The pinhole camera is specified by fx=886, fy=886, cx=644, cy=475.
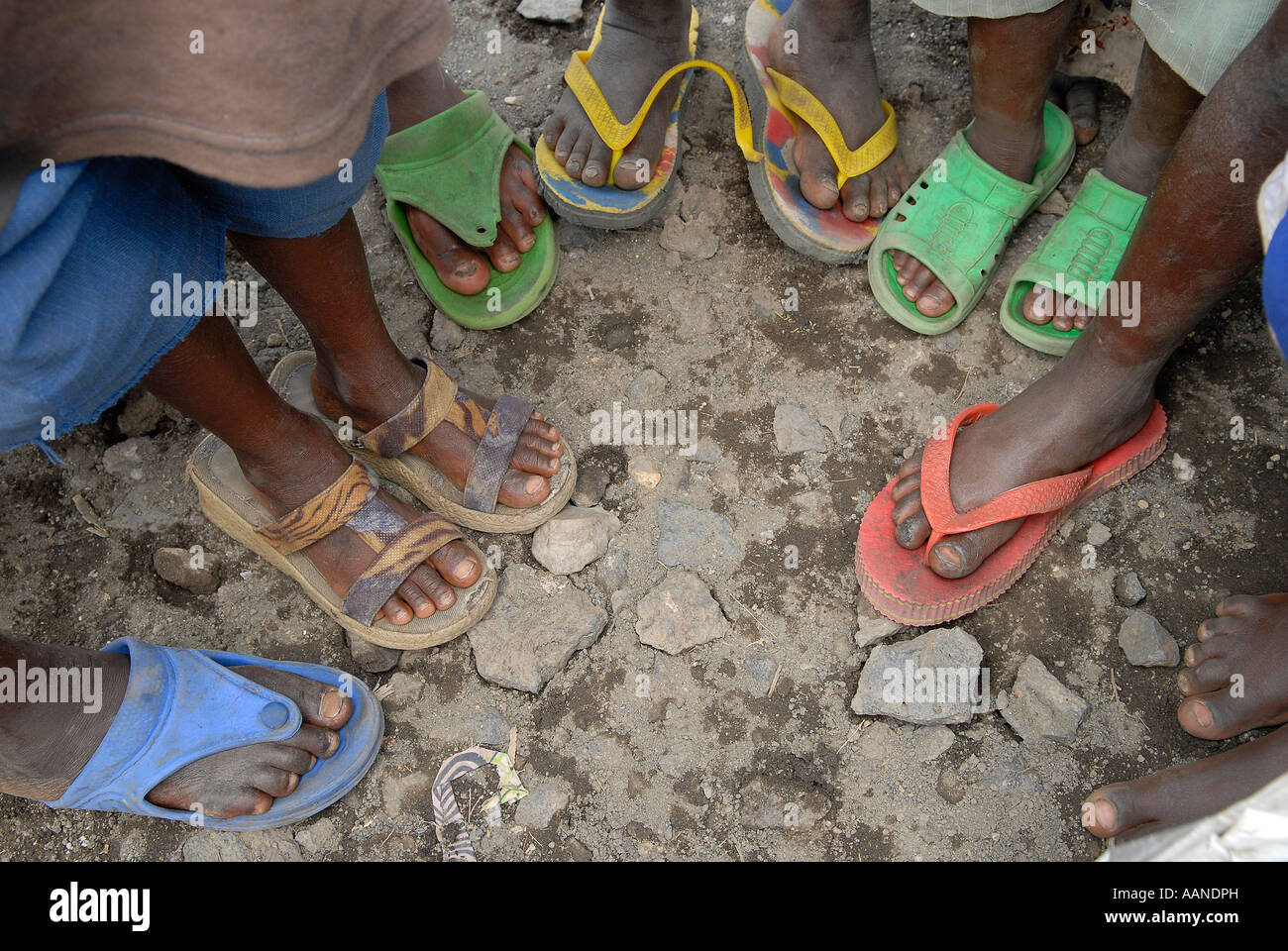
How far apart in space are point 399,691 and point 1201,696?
59.1 inches

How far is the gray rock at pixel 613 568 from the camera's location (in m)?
1.83

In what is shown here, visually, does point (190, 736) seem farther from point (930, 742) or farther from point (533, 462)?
point (930, 742)

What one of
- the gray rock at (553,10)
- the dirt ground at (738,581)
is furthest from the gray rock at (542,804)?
the gray rock at (553,10)

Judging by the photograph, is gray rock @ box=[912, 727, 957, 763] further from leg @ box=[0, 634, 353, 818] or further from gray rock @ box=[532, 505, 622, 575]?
leg @ box=[0, 634, 353, 818]

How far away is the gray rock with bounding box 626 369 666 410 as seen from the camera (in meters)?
2.02

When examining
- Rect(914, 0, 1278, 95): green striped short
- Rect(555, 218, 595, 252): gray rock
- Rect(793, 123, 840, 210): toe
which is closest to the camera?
Rect(914, 0, 1278, 95): green striped short

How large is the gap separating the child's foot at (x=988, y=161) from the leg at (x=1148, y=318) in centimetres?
35

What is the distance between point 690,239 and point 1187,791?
1546 mm

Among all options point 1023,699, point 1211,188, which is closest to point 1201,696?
point 1023,699

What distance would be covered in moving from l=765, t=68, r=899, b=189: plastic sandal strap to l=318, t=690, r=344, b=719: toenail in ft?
5.19

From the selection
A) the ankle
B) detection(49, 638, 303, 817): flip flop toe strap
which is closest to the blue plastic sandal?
detection(49, 638, 303, 817): flip flop toe strap

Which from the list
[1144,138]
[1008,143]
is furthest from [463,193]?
[1144,138]

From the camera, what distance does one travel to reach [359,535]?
68.0 inches

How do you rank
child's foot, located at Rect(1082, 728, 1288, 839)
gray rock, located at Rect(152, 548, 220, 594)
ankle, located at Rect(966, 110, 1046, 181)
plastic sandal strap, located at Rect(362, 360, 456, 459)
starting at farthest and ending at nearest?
1. ankle, located at Rect(966, 110, 1046, 181)
2. gray rock, located at Rect(152, 548, 220, 594)
3. plastic sandal strap, located at Rect(362, 360, 456, 459)
4. child's foot, located at Rect(1082, 728, 1288, 839)
